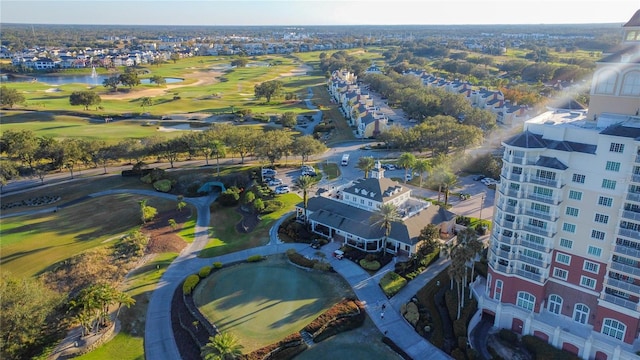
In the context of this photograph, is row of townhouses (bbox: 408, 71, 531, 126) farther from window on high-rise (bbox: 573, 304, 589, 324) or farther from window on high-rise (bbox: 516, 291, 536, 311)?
window on high-rise (bbox: 573, 304, 589, 324)

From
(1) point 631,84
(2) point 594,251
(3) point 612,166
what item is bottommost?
(2) point 594,251

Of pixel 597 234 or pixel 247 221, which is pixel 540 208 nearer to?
pixel 597 234

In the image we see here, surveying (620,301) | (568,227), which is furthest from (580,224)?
(620,301)

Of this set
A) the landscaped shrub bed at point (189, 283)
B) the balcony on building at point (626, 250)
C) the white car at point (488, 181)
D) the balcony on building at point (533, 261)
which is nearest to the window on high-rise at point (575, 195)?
the balcony on building at point (626, 250)

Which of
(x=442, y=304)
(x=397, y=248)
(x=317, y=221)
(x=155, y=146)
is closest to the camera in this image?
(x=442, y=304)

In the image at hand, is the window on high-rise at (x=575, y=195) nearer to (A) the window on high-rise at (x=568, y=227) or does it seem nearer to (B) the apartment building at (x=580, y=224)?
(B) the apartment building at (x=580, y=224)

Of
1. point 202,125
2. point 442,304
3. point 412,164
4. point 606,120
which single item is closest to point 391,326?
point 442,304

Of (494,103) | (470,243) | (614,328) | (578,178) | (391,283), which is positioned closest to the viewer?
(614,328)

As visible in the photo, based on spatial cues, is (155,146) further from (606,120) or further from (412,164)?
(606,120)

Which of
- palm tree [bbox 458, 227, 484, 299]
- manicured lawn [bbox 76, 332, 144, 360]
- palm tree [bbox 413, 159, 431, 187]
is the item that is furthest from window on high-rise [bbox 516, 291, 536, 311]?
manicured lawn [bbox 76, 332, 144, 360]
